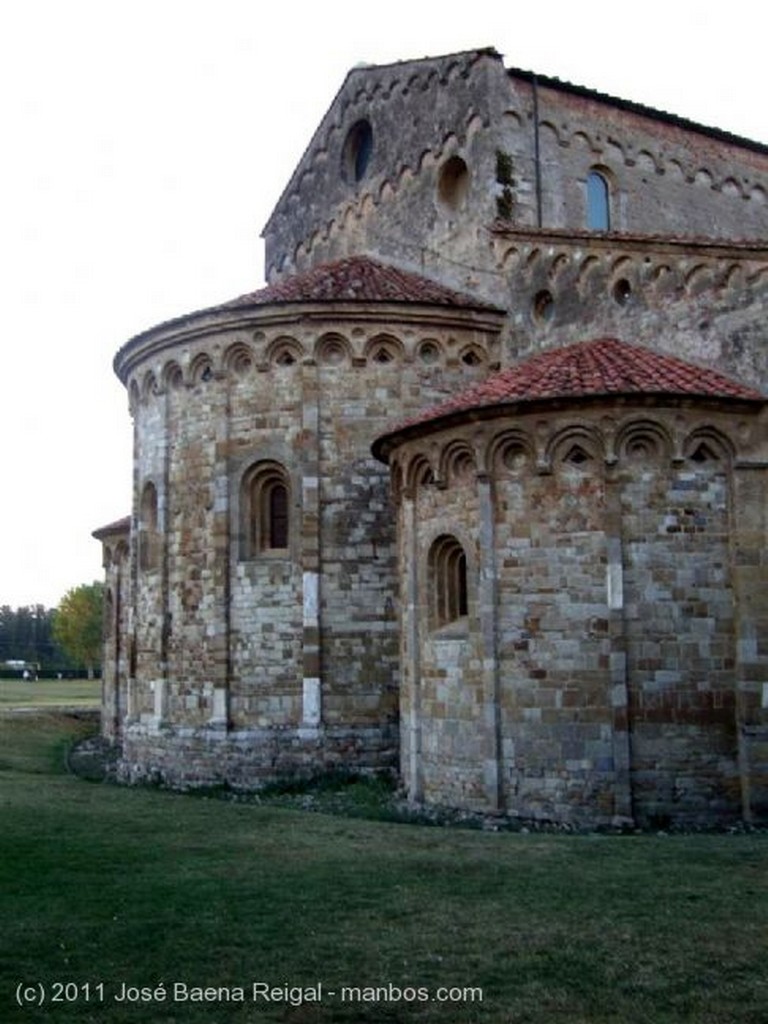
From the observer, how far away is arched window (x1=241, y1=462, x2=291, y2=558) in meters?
17.9

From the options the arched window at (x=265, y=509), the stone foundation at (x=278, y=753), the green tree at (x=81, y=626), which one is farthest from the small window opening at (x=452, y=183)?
the green tree at (x=81, y=626)

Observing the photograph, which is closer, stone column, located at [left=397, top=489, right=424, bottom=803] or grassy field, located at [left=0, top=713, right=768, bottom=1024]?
grassy field, located at [left=0, top=713, right=768, bottom=1024]

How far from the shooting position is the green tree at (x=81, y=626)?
69688mm

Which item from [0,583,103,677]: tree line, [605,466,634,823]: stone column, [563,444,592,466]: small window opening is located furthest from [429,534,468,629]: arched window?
[0,583,103,677]: tree line

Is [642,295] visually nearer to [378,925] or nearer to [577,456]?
[577,456]

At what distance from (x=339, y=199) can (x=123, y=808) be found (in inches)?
522

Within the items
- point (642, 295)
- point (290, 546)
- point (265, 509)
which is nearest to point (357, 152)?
point (265, 509)

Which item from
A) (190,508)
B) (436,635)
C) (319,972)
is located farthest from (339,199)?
(319,972)

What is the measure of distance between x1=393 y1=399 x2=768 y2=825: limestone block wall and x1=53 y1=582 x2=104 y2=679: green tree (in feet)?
190

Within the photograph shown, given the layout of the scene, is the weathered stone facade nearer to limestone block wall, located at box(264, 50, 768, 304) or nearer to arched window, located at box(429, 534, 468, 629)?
arched window, located at box(429, 534, 468, 629)

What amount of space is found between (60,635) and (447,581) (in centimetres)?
6050

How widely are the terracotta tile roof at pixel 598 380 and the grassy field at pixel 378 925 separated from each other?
5.22 meters

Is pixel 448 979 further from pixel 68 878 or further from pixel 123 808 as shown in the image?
pixel 123 808

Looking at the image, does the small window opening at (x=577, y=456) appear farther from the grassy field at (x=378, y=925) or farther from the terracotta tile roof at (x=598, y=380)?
the grassy field at (x=378, y=925)
